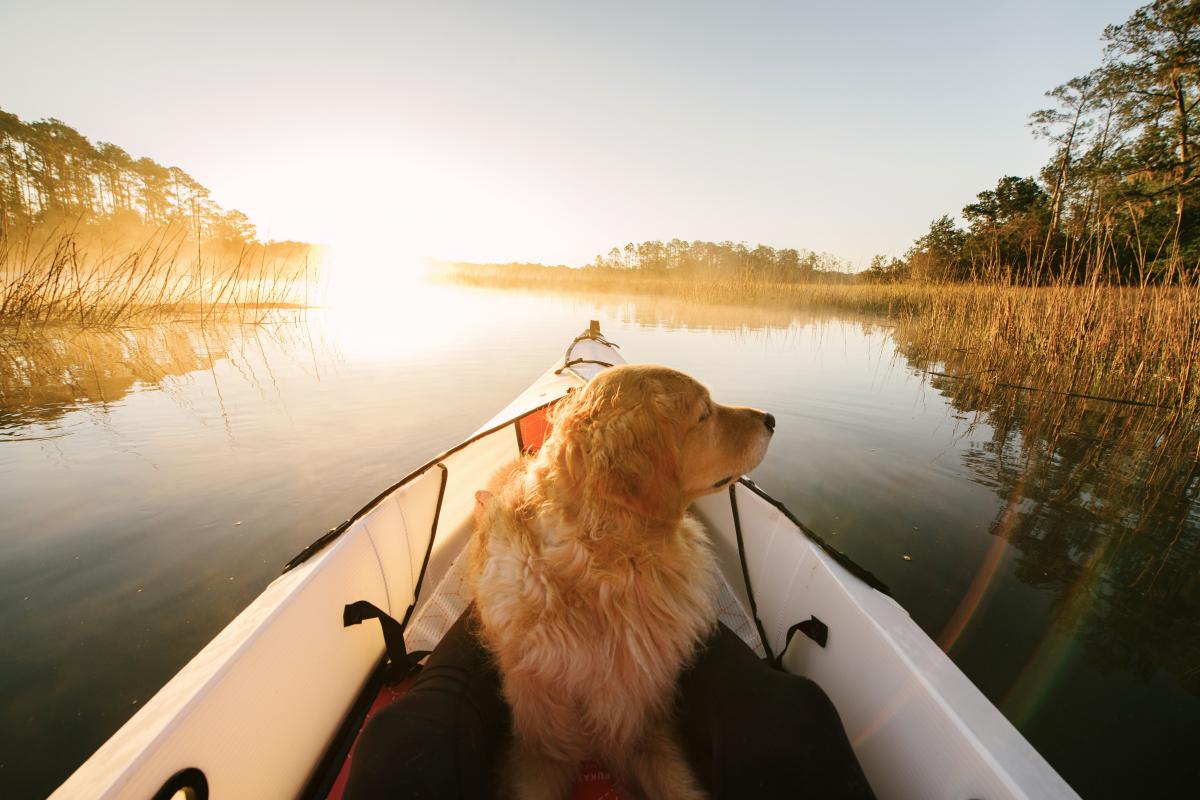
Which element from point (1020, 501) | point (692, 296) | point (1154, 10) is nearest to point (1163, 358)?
point (1020, 501)

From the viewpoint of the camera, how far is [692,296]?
2281 cm

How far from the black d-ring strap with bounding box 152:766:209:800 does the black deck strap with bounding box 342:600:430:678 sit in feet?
2.26

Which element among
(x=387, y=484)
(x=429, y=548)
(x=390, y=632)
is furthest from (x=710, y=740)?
(x=387, y=484)

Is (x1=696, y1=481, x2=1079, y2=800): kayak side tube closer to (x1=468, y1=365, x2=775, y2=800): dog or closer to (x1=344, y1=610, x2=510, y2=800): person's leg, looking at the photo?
(x1=468, y1=365, x2=775, y2=800): dog

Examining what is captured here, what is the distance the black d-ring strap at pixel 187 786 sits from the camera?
0.94m

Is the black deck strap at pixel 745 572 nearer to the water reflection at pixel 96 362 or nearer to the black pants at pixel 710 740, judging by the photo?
the black pants at pixel 710 740

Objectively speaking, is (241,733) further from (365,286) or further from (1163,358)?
(365,286)

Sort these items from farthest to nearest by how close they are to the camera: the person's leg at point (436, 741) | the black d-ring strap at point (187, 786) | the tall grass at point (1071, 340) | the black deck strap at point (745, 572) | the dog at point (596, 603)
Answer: the tall grass at point (1071, 340)
the black deck strap at point (745, 572)
the dog at point (596, 603)
the person's leg at point (436, 741)
the black d-ring strap at point (187, 786)

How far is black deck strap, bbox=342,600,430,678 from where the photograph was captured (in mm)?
1770

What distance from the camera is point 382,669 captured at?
207 centimetres

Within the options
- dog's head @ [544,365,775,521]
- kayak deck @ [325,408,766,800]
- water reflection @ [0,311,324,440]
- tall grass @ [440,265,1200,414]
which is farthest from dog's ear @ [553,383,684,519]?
tall grass @ [440,265,1200,414]

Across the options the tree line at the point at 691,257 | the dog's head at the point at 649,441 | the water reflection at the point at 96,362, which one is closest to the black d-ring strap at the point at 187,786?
the dog's head at the point at 649,441

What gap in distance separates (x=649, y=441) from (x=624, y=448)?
135mm

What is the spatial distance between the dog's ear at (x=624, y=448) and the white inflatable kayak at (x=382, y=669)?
795 mm
